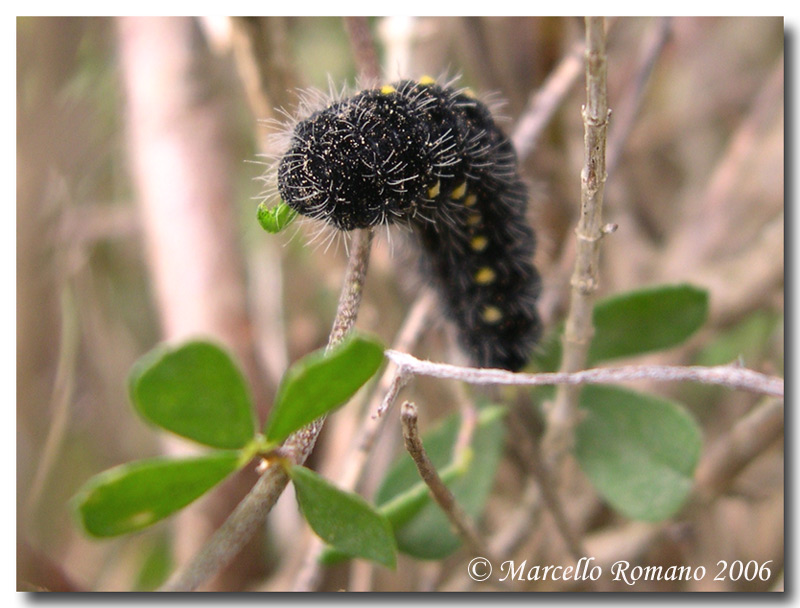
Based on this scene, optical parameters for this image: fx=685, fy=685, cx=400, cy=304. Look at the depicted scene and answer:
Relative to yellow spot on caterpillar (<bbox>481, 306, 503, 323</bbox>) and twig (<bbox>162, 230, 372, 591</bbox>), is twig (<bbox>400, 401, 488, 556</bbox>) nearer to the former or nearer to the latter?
twig (<bbox>162, 230, 372, 591</bbox>)

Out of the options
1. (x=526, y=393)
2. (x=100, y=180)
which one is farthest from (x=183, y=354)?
(x=100, y=180)

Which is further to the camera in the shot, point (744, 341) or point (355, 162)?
point (744, 341)

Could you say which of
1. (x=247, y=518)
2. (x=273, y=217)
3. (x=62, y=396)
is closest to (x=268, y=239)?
(x=62, y=396)

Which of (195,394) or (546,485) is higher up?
(195,394)

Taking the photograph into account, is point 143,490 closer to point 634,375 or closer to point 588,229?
point 634,375

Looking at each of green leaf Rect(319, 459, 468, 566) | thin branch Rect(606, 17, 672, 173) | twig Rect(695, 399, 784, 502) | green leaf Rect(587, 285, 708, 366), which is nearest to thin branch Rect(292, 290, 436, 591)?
green leaf Rect(319, 459, 468, 566)

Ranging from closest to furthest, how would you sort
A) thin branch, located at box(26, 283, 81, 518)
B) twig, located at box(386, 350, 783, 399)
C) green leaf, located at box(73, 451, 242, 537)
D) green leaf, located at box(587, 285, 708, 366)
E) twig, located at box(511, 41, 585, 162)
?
1. green leaf, located at box(73, 451, 242, 537)
2. twig, located at box(386, 350, 783, 399)
3. green leaf, located at box(587, 285, 708, 366)
4. thin branch, located at box(26, 283, 81, 518)
5. twig, located at box(511, 41, 585, 162)
